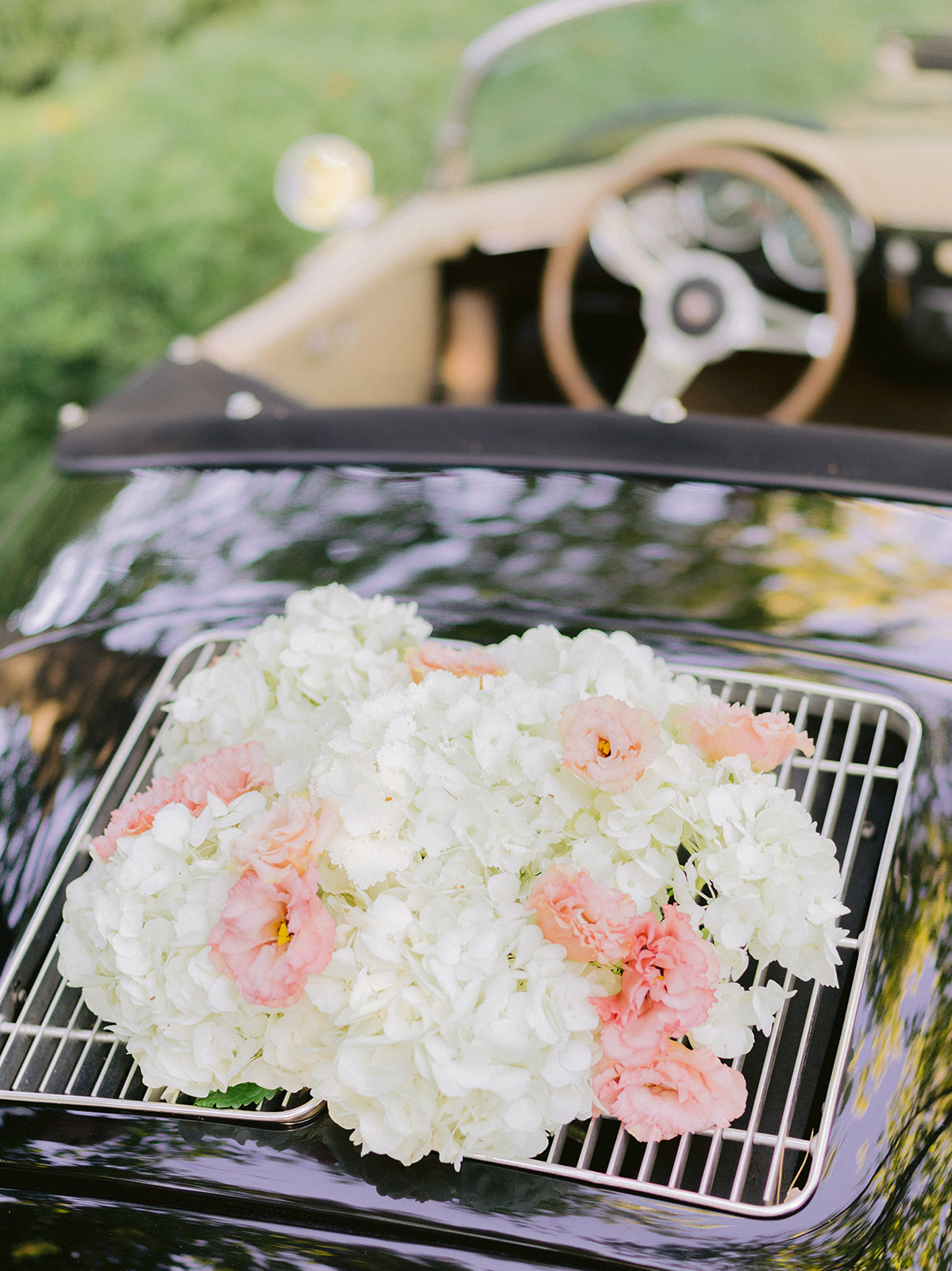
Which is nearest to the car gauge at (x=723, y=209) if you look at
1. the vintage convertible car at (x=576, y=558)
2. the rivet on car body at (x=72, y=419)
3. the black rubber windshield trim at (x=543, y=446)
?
the vintage convertible car at (x=576, y=558)

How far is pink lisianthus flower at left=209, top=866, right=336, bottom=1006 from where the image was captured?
3.17 ft

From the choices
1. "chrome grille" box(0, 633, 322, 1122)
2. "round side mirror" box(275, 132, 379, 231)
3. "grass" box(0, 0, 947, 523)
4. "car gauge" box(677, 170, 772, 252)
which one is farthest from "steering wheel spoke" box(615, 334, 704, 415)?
"chrome grille" box(0, 633, 322, 1122)

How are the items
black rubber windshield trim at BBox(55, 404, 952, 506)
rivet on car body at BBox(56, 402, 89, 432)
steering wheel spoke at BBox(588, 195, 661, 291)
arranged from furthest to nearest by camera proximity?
steering wheel spoke at BBox(588, 195, 661, 291), rivet on car body at BBox(56, 402, 89, 432), black rubber windshield trim at BBox(55, 404, 952, 506)

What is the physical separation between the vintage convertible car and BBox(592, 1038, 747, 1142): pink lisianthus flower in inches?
3.7

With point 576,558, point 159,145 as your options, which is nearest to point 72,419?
point 576,558

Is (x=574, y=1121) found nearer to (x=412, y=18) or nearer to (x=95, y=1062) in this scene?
(x=95, y=1062)

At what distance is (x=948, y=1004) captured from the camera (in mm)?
1120

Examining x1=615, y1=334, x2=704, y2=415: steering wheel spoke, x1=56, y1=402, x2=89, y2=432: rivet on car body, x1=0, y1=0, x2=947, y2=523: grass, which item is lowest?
x1=56, y1=402, x2=89, y2=432: rivet on car body

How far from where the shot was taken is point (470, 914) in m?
1.00

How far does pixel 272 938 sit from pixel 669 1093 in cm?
34

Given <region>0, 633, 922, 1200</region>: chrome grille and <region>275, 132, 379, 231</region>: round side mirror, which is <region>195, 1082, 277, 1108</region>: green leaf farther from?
<region>275, 132, 379, 231</region>: round side mirror

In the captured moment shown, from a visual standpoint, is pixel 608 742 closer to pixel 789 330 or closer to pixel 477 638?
pixel 477 638

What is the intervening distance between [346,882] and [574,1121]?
1.00 ft

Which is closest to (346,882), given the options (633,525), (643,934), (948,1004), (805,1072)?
(643,934)
